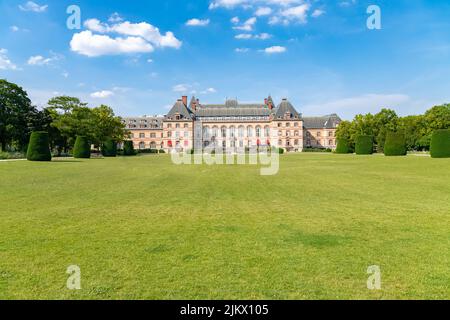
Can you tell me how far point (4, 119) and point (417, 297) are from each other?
51.8 m

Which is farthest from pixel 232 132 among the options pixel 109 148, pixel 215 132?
pixel 109 148

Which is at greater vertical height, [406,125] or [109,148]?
[406,125]

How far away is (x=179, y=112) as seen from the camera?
91188 mm

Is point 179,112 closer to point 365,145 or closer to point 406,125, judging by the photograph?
point 365,145

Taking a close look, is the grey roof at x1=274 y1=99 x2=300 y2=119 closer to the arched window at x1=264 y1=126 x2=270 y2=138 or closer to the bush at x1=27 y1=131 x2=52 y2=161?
the arched window at x1=264 y1=126 x2=270 y2=138

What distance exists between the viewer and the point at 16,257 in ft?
15.8

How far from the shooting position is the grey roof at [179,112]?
3580 inches

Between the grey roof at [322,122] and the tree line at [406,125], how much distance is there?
3226cm

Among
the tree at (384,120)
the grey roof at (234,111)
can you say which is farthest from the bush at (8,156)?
the grey roof at (234,111)

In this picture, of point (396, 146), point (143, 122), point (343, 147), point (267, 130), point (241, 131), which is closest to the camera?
point (396, 146)

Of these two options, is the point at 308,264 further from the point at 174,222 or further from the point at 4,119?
the point at 4,119

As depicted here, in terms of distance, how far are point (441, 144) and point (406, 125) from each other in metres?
34.4

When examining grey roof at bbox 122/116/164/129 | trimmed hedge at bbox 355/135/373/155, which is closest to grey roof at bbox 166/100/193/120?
grey roof at bbox 122/116/164/129
